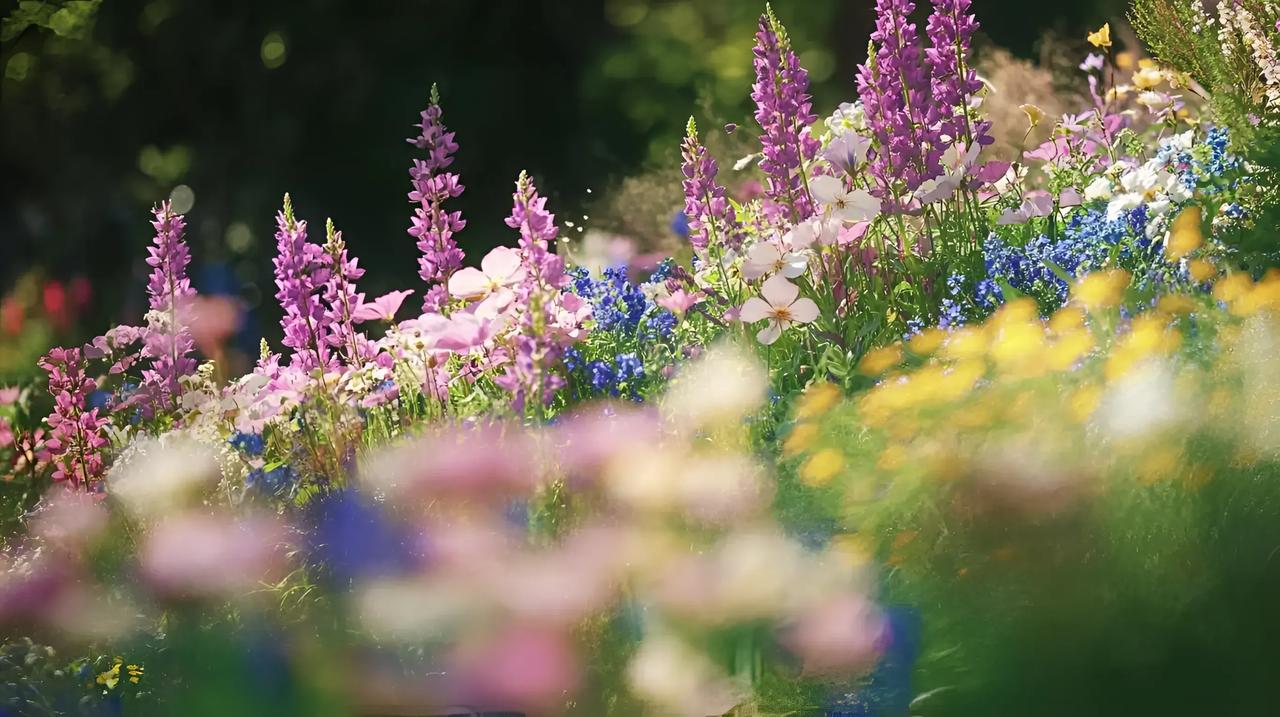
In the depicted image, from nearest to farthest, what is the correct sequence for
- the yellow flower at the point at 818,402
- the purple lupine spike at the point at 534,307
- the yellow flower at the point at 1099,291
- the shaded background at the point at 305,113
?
the purple lupine spike at the point at 534,307
the yellow flower at the point at 1099,291
the yellow flower at the point at 818,402
the shaded background at the point at 305,113

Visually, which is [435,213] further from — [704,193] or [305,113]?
[305,113]

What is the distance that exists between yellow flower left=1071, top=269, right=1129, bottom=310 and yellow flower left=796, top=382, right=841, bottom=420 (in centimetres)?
49

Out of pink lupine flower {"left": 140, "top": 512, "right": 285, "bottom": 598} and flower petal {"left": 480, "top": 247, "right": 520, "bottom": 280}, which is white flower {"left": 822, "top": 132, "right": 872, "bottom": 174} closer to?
flower petal {"left": 480, "top": 247, "right": 520, "bottom": 280}

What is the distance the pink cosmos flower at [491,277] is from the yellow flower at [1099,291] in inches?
44.7

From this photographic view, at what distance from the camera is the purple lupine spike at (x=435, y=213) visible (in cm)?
283

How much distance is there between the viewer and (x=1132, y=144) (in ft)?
13.0

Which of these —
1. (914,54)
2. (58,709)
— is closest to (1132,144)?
(914,54)

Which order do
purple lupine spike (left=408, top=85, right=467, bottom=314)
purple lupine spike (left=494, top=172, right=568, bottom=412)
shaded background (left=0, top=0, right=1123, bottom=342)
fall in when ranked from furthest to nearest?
1. shaded background (left=0, top=0, right=1123, bottom=342)
2. purple lupine spike (left=408, top=85, right=467, bottom=314)
3. purple lupine spike (left=494, top=172, right=568, bottom=412)

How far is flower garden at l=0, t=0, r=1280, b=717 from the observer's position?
2100 mm

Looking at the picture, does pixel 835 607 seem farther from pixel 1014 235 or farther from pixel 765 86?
pixel 1014 235

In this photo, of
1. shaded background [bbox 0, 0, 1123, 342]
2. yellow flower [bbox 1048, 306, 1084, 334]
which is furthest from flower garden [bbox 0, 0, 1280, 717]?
shaded background [bbox 0, 0, 1123, 342]

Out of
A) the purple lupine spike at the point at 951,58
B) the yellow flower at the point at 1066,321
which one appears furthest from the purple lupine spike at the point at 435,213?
the yellow flower at the point at 1066,321

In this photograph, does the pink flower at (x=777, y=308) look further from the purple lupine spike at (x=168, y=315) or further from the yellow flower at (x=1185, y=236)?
the purple lupine spike at (x=168, y=315)

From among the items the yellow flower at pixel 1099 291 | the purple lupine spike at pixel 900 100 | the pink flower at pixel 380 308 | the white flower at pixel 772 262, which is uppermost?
the purple lupine spike at pixel 900 100
